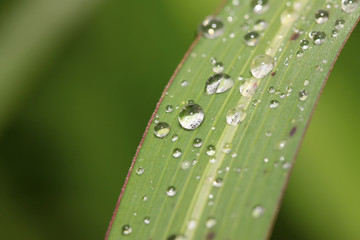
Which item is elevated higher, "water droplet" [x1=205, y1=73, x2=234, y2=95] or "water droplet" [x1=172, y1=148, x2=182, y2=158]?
"water droplet" [x1=205, y1=73, x2=234, y2=95]

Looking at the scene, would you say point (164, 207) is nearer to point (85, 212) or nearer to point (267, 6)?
point (267, 6)

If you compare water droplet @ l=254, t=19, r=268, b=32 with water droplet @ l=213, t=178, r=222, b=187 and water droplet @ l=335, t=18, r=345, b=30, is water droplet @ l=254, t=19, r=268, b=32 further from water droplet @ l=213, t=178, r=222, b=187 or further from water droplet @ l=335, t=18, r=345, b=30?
water droplet @ l=213, t=178, r=222, b=187

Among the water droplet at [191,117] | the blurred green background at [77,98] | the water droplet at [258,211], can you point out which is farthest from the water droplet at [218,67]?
the blurred green background at [77,98]

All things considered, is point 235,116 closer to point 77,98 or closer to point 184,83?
point 184,83

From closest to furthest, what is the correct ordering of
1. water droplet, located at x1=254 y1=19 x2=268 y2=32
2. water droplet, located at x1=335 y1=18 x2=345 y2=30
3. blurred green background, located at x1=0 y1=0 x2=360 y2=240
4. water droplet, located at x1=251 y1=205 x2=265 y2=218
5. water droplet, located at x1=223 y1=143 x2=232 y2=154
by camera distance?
water droplet, located at x1=251 y1=205 x2=265 y2=218 < water droplet, located at x1=223 y1=143 x2=232 y2=154 < water droplet, located at x1=335 y1=18 x2=345 y2=30 < water droplet, located at x1=254 y1=19 x2=268 y2=32 < blurred green background, located at x1=0 y1=0 x2=360 y2=240

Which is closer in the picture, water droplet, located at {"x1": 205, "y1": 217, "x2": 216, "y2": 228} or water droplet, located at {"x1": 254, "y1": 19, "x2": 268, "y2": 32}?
water droplet, located at {"x1": 205, "y1": 217, "x2": 216, "y2": 228}

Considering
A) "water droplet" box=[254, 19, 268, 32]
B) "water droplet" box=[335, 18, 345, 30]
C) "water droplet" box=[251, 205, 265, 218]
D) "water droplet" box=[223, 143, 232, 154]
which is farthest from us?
"water droplet" box=[254, 19, 268, 32]

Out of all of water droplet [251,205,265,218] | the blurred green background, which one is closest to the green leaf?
water droplet [251,205,265,218]

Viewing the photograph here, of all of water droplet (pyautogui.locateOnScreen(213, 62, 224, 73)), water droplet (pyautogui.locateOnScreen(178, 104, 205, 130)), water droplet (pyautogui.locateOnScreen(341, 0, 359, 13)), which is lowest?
water droplet (pyautogui.locateOnScreen(178, 104, 205, 130))
